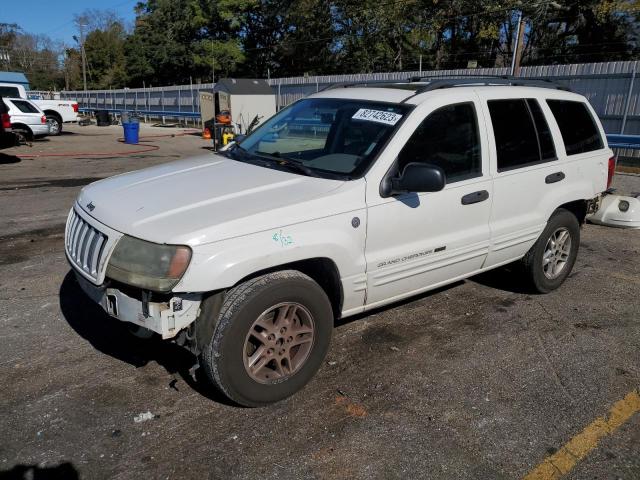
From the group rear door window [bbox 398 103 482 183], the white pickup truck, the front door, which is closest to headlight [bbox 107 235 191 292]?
the front door

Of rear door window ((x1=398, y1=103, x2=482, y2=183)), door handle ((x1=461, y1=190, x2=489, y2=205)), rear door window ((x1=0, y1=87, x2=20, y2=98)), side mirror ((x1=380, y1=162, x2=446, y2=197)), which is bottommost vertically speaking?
door handle ((x1=461, y1=190, x2=489, y2=205))

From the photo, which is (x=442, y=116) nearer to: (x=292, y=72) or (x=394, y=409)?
(x=394, y=409)

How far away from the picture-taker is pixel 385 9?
119ft

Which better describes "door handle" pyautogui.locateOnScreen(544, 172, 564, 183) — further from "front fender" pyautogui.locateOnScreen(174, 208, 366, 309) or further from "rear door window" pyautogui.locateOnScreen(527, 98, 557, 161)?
"front fender" pyautogui.locateOnScreen(174, 208, 366, 309)

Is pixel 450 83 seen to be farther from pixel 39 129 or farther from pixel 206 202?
pixel 39 129

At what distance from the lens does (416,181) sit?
3148 millimetres

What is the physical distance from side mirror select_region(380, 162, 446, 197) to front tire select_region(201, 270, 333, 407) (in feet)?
2.58

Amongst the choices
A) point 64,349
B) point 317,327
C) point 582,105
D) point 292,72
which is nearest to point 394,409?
point 317,327

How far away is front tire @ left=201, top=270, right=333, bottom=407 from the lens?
9.04 feet

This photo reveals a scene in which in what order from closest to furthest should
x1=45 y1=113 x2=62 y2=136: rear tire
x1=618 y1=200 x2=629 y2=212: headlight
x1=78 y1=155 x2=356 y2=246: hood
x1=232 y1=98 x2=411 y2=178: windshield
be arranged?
x1=78 y1=155 x2=356 y2=246: hood
x1=232 y1=98 x2=411 y2=178: windshield
x1=618 y1=200 x2=629 y2=212: headlight
x1=45 y1=113 x2=62 y2=136: rear tire

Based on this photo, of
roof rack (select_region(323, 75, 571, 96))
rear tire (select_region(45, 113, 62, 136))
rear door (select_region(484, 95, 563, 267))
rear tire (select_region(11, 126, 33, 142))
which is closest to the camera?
roof rack (select_region(323, 75, 571, 96))

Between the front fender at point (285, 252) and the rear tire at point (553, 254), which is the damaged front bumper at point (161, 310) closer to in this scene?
the front fender at point (285, 252)

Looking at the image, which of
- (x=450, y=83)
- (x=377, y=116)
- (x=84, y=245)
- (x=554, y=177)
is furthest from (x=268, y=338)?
(x=554, y=177)

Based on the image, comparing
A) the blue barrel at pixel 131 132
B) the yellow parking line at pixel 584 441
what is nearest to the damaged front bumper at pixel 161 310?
the yellow parking line at pixel 584 441
